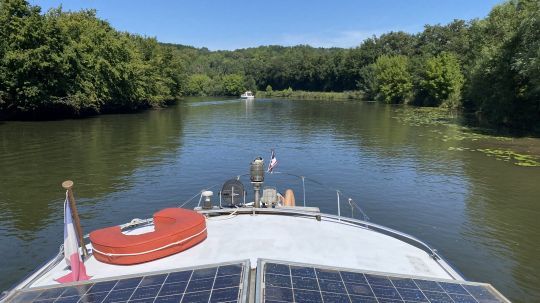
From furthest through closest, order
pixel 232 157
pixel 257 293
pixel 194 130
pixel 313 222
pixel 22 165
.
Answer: pixel 194 130 → pixel 232 157 → pixel 22 165 → pixel 313 222 → pixel 257 293

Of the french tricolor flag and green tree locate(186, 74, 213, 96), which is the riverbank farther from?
the french tricolor flag

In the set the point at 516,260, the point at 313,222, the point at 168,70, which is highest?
the point at 168,70

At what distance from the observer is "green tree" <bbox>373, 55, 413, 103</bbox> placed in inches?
3816

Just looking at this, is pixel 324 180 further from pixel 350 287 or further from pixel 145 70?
pixel 145 70

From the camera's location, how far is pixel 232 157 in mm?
27688

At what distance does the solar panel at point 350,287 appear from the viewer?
5223 millimetres

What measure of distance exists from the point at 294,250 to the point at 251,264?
1466 millimetres

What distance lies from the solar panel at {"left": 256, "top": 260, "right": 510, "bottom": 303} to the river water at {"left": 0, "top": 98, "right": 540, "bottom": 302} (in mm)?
6291

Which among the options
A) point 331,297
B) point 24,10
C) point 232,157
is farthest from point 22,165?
point 24,10

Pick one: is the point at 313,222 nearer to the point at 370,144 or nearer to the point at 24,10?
the point at 370,144

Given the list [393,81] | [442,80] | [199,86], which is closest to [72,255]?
[442,80]

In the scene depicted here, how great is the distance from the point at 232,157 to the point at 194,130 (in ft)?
53.1

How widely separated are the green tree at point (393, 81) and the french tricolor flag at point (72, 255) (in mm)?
92083

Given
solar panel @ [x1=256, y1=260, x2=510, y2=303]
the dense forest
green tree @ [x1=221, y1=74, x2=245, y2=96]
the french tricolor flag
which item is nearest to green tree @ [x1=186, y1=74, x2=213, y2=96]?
green tree @ [x1=221, y1=74, x2=245, y2=96]
